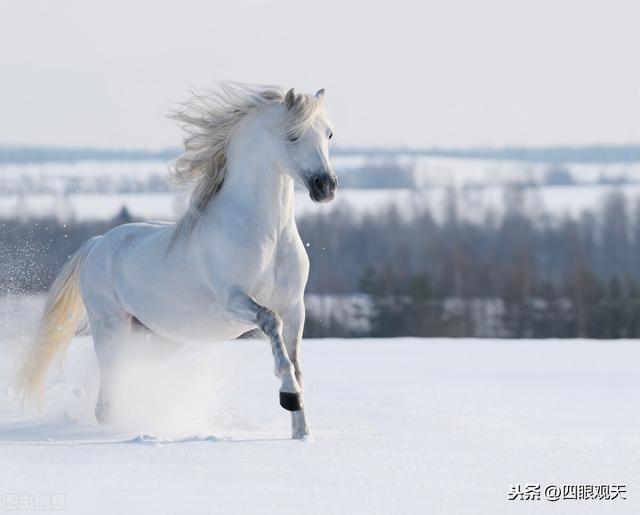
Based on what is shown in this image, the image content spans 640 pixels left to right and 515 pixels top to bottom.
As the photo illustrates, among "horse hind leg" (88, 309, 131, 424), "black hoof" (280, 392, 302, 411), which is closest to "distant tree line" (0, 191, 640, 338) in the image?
"horse hind leg" (88, 309, 131, 424)

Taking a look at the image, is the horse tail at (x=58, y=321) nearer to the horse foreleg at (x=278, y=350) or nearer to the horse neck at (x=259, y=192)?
the horse neck at (x=259, y=192)

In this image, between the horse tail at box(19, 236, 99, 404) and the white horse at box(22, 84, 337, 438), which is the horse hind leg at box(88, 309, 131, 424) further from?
the horse tail at box(19, 236, 99, 404)

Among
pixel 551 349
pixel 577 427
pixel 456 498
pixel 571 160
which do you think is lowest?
pixel 571 160

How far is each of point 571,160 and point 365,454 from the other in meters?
126

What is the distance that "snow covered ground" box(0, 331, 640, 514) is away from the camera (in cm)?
447

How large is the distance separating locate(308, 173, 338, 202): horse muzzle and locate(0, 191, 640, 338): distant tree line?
20.6m

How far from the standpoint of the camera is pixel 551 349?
1192 cm

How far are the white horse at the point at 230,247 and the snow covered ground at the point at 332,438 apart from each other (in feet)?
1.25

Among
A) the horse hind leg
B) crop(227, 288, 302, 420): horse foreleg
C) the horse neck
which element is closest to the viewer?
crop(227, 288, 302, 420): horse foreleg

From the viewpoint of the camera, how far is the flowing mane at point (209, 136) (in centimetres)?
643

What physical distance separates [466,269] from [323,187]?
43630 millimetres

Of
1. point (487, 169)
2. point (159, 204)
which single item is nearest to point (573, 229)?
point (159, 204)

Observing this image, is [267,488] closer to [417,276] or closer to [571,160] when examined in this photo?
[417,276]

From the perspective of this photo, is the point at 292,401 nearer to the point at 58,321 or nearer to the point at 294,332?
the point at 294,332
